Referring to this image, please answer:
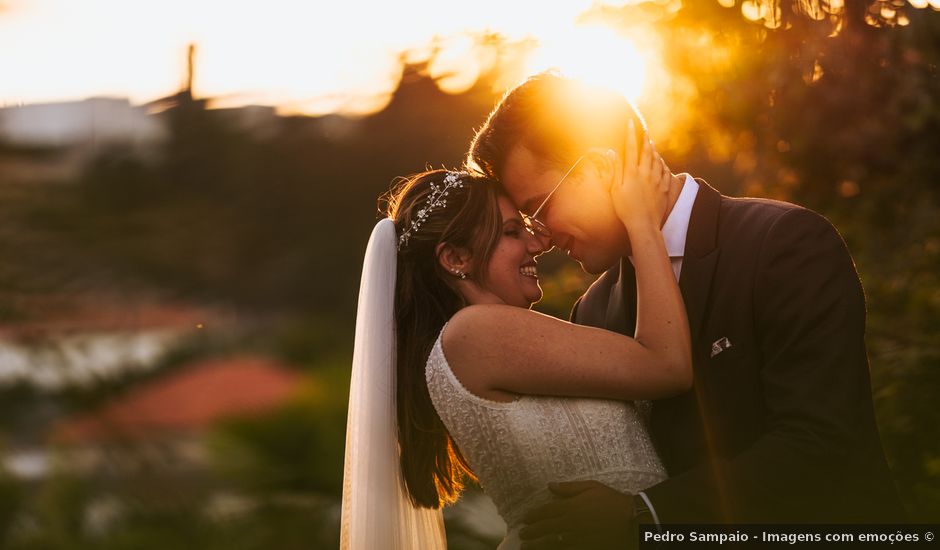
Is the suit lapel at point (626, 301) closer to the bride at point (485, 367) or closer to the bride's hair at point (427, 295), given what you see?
the bride at point (485, 367)

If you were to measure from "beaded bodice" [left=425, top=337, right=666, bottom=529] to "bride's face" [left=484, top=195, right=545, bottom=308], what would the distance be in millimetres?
369

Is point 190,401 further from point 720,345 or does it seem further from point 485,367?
point 720,345

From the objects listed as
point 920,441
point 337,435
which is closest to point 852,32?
point 920,441

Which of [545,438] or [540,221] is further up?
[540,221]

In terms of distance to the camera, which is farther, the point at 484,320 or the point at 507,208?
the point at 507,208

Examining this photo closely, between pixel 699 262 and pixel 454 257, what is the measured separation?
2.74ft

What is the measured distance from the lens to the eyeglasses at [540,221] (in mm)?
3475

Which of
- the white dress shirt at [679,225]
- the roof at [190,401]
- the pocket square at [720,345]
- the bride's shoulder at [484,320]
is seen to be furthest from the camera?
the roof at [190,401]

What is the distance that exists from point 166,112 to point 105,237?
0.65 metres

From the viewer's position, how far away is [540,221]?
358cm

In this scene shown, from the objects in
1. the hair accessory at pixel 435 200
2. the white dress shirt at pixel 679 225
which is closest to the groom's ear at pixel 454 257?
the hair accessory at pixel 435 200

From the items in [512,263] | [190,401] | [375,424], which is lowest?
[190,401]

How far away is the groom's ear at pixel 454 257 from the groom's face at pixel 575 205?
251 mm

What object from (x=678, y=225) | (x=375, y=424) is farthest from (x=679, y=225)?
(x=375, y=424)
